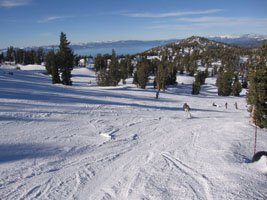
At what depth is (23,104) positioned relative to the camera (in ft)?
49.1

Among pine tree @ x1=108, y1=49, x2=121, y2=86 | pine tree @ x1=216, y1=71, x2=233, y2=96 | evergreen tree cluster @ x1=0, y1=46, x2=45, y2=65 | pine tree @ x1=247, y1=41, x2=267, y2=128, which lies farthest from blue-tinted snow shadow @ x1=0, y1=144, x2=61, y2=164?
evergreen tree cluster @ x1=0, y1=46, x2=45, y2=65

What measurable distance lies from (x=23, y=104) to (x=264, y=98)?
70.9ft

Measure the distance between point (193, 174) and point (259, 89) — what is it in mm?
13729

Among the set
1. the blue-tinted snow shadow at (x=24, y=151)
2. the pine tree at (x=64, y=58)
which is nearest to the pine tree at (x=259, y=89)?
the blue-tinted snow shadow at (x=24, y=151)

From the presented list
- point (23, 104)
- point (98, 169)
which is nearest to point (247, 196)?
point (98, 169)

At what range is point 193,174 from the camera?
6.95 m

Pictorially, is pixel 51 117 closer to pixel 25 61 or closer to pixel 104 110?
pixel 104 110

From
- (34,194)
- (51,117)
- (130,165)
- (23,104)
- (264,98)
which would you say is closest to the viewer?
(34,194)

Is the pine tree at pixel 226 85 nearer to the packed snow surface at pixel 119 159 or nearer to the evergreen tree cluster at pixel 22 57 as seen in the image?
the packed snow surface at pixel 119 159

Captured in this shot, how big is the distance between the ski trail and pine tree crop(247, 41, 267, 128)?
12173 millimetres

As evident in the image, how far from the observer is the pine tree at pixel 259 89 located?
1623 centimetres

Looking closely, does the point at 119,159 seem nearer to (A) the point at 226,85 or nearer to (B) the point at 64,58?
(B) the point at 64,58

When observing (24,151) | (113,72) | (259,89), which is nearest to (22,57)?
(113,72)

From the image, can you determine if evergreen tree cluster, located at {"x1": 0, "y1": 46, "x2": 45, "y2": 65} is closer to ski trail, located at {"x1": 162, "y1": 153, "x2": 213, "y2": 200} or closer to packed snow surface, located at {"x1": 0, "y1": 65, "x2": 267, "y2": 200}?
packed snow surface, located at {"x1": 0, "y1": 65, "x2": 267, "y2": 200}
